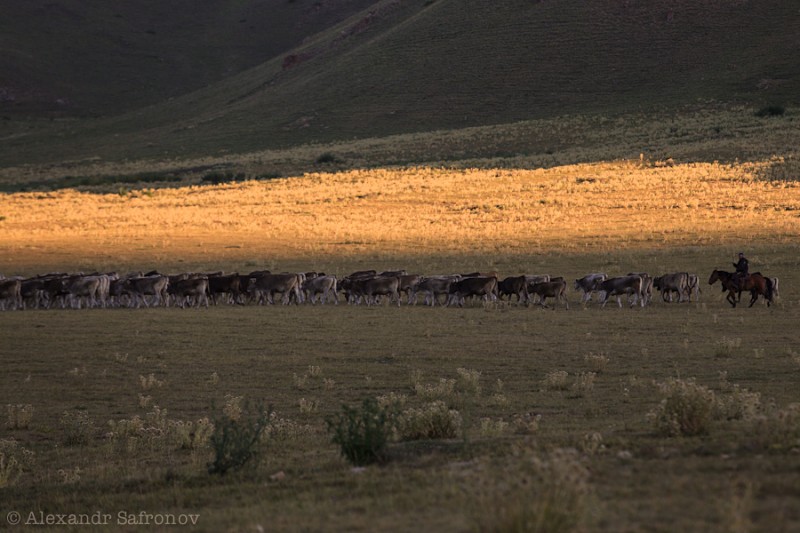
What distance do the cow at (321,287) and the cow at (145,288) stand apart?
4.37 metres

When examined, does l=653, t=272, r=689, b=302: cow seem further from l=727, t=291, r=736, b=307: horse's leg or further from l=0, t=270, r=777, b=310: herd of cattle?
l=727, t=291, r=736, b=307: horse's leg

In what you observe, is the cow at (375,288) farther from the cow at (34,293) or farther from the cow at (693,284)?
the cow at (34,293)

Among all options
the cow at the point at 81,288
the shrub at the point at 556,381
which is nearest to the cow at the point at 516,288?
the cow at the point at 81,288

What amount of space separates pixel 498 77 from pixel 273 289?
8394cm

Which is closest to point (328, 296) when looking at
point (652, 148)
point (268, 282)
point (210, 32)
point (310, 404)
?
point (268, 282)

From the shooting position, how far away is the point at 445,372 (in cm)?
2119

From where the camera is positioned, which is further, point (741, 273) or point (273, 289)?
point (273, 289)

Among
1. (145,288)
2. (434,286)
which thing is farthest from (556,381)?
(145,288)

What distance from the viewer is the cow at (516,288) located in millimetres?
32312

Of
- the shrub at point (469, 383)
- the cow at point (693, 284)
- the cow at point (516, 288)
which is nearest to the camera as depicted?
the shrub at point (469, 383)

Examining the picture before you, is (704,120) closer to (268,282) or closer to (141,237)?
(141,237)

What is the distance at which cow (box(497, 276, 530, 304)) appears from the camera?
3231 centimetres

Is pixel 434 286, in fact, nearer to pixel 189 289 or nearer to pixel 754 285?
pixel 189 289

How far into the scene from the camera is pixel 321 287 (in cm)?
3422
